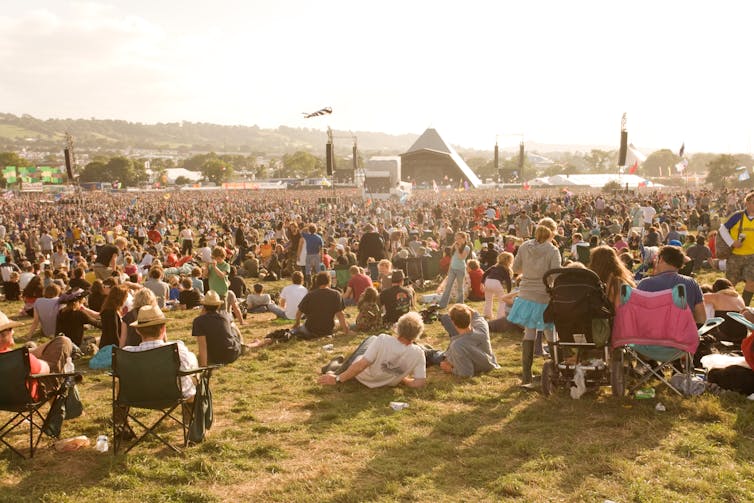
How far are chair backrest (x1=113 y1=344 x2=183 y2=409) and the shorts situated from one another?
6.96 meters

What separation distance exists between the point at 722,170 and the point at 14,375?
89.0 m

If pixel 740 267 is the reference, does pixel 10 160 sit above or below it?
above

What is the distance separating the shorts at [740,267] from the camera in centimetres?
737

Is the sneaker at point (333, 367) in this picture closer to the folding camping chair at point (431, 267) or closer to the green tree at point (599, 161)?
the folding camping chair at point (431, 267)

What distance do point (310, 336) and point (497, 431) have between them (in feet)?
13.4

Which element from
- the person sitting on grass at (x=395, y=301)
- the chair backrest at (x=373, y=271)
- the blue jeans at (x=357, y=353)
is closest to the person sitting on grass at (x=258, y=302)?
the chair backrest at (x=373, y=271)

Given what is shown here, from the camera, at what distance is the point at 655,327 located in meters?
4.89

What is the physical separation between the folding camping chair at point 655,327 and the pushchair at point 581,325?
0.56ft

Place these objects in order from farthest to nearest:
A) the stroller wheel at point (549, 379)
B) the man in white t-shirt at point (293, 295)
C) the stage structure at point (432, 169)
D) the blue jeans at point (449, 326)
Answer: the stage structure at point (432, 169)
the man in white t-shirt at point (293, 295)
the blue jeans at point (449, 326)
the stroller wheel at point (549, 379)

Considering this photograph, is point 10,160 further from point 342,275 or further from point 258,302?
point 258,302

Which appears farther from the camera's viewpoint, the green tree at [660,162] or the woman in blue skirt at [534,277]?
the green tree at [660,162]

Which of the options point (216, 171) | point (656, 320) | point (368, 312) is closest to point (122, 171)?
point (216, 171)

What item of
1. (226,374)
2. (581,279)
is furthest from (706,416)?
(226,374)

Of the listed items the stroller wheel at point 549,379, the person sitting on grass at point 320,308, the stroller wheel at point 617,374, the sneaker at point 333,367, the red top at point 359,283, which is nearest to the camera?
the stroller wheel at point 617,374
